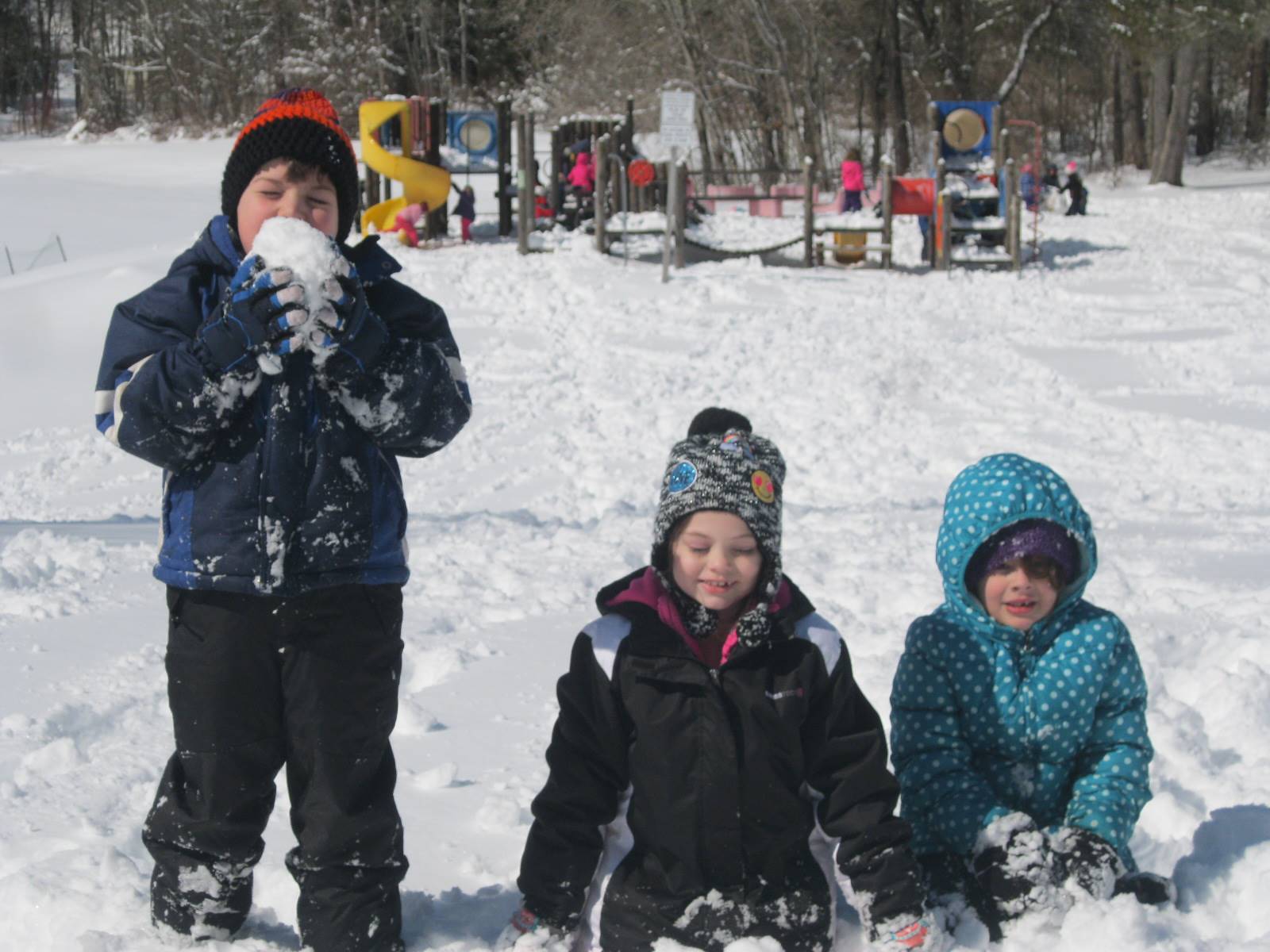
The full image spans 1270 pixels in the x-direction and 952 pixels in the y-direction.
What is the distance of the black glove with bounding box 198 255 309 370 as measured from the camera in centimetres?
223

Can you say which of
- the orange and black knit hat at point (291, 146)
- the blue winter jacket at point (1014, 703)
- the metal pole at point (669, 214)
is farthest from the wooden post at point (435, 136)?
the blue winter jacket at point (1014, 703)

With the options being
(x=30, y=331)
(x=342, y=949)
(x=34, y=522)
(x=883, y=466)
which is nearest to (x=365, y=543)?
(x=342, y=949)

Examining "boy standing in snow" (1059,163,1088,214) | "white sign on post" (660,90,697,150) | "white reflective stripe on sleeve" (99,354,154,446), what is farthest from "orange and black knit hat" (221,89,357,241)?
"boy standing in snow" (1059,163,1088,214)

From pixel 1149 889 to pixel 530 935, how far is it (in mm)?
1192

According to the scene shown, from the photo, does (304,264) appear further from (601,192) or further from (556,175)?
(556,175)

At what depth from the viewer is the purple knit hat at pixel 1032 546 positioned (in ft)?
9.11

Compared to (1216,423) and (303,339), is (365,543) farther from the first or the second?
(1216,423)

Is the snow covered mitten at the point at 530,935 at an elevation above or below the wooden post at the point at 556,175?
below

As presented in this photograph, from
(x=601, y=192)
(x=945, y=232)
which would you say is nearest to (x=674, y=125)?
(x=601, y=192)

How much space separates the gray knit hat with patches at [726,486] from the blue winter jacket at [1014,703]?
49cm

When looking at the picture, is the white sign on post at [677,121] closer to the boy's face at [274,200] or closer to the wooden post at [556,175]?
the wooden post at [556,175]

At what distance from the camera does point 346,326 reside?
7.56ft

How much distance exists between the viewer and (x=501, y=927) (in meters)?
2.65

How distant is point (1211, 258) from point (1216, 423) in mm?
10188
